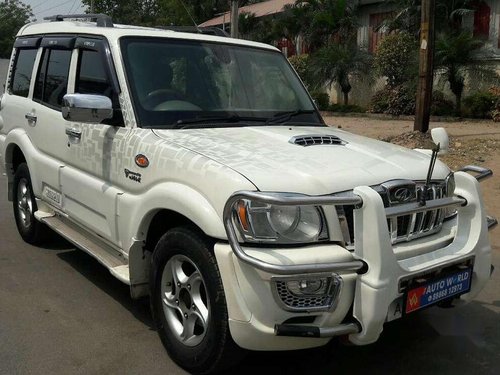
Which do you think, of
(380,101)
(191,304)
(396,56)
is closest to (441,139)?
(191,304)

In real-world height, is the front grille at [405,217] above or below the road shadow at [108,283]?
above

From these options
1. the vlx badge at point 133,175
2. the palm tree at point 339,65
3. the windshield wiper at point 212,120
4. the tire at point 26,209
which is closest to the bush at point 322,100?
the palm tree at point 339,65

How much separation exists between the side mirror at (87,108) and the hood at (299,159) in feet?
1.41

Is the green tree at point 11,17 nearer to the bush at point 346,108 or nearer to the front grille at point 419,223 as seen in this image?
the bush at point 346,108

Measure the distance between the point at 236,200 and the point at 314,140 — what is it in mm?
1033

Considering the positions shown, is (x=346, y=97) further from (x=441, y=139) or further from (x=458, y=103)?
(x=441, y=139)

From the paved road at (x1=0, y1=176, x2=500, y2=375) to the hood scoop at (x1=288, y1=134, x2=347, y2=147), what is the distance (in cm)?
131

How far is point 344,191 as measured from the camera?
9.93 ft

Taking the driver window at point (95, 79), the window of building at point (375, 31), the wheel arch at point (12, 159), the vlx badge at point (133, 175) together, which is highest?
the window of building at point (375, 31)

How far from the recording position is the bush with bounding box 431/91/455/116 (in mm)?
18672

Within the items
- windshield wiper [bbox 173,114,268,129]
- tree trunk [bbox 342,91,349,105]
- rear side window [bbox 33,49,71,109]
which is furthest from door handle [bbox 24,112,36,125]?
tree trunk [bbox 342,91,349,105]

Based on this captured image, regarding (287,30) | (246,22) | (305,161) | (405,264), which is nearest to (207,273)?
(305,161)

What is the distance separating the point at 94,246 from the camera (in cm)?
438

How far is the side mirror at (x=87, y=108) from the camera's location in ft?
12.5
